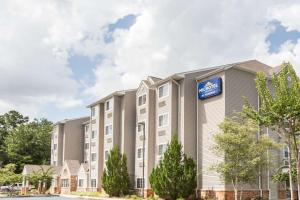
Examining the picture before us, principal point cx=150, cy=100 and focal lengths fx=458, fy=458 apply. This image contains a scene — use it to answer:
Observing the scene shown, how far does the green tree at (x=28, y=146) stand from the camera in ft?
288

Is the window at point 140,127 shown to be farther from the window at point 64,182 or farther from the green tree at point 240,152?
the window at point 64,182

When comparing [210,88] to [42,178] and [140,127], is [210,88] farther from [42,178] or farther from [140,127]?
[42,178]

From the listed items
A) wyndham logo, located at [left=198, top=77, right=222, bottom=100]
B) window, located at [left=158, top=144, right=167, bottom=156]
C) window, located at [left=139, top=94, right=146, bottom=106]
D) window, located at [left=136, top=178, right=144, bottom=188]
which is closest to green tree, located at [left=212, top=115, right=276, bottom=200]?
wyndham logo, located at [left=198, top=77, right=222, bottom=100]

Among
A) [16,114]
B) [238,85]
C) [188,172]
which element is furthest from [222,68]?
[16,114]

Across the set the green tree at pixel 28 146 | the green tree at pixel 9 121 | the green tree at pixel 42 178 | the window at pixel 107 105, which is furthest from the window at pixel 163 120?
the green tree at pixel 9 121

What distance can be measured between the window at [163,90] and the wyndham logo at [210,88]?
3.97m

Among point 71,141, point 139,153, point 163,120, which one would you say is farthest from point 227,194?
point 71,141

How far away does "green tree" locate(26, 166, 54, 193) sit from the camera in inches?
2739

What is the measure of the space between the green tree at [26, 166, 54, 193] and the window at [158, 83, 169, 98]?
102 feet

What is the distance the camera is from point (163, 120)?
45906mm

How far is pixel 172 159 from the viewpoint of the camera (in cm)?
4038

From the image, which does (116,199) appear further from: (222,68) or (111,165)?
(222,68)

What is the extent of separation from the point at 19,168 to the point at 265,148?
64245mm

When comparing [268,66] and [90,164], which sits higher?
[268,66]
